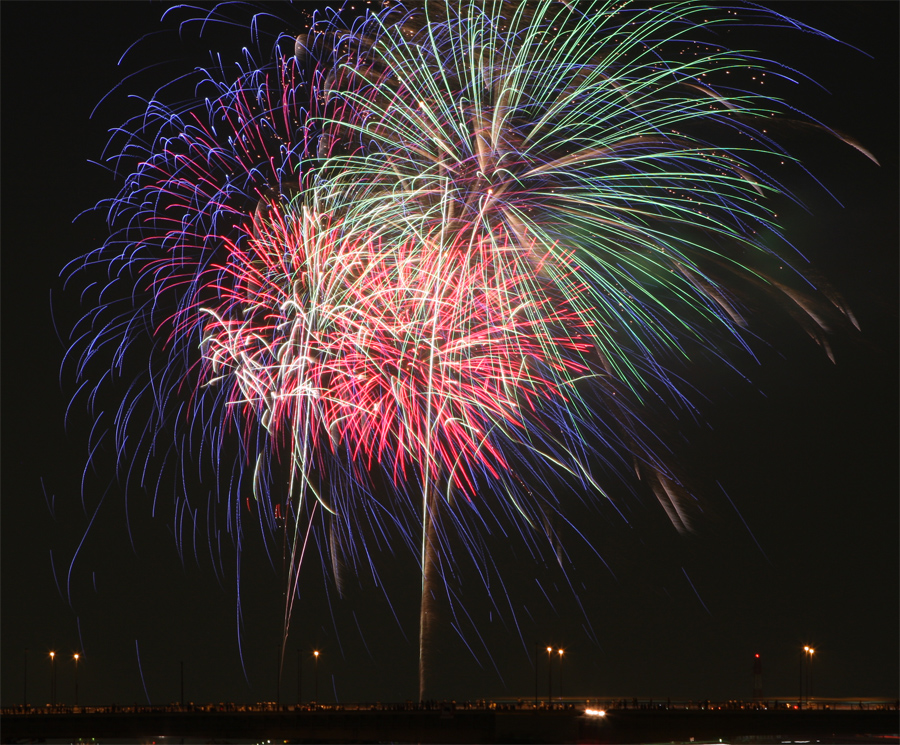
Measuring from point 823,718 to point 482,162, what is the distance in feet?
164

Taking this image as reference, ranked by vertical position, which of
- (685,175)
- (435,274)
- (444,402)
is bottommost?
(444,402)

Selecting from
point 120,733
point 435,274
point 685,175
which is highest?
point 685,175

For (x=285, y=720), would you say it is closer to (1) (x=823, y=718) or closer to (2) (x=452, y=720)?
(2) (x=452, y=720)

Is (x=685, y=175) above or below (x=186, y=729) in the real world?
above

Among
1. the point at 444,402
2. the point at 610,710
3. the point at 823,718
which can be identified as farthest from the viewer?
the point at 610,710

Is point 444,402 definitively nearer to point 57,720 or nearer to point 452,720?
point 452,720

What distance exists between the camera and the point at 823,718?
232 feet

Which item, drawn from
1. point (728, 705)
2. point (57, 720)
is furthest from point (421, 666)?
point (728, 705)

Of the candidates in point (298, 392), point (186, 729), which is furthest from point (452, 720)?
point (298, 392)

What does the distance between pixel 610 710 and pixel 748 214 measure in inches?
1858

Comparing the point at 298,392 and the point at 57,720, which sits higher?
the point at 298,392

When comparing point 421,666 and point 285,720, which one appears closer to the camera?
point 421,666

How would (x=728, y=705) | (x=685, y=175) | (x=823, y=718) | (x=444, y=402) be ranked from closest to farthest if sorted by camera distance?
(x=685, y=175)
(x=444, y=402)
(x=823, y=718)
(x=728, y=705)

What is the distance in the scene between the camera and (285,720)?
2876 inches
